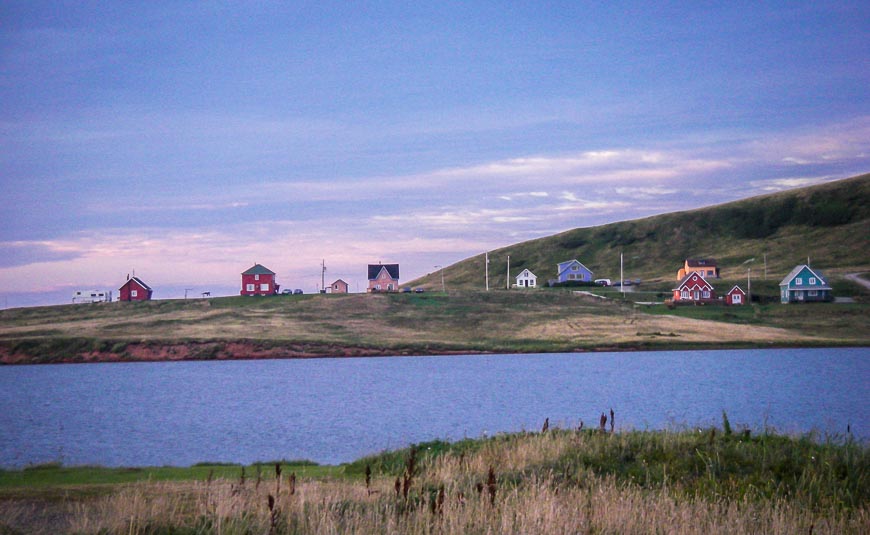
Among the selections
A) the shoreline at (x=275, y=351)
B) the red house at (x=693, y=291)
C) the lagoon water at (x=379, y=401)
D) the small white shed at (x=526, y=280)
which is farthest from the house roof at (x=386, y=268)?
the lagoon water at (x=379, y=401)

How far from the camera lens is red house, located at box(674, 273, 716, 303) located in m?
121

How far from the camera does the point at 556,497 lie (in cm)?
1250

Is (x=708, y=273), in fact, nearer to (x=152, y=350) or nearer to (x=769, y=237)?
(x=769, y=237)

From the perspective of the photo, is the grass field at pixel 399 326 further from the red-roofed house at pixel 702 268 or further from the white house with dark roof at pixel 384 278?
the red-roofed house at pixel 702 268

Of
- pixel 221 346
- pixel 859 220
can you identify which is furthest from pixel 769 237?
pixel 221 346

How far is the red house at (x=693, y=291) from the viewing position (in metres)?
121

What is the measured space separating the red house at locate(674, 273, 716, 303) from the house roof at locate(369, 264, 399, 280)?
51979 mm

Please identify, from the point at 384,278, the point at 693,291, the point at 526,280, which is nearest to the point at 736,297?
the point at 693,291

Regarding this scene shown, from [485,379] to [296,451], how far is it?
3320 centimetres

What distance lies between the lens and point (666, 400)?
5050 centimetres

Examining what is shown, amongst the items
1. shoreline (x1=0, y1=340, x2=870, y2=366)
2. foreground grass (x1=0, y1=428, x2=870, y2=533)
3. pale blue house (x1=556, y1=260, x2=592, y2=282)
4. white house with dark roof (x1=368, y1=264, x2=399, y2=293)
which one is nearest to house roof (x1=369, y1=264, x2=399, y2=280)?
white house with dark roof (x1=368, y1=264, x2=399, y2=293)

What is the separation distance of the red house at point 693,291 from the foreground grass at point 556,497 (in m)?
105

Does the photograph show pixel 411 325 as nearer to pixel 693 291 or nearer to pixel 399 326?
pixel 399 326

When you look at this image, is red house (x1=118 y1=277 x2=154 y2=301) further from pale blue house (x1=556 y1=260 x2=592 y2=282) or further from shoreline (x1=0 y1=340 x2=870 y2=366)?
pale blue house (x1=556 y1=260 x2=592 y2=282)
